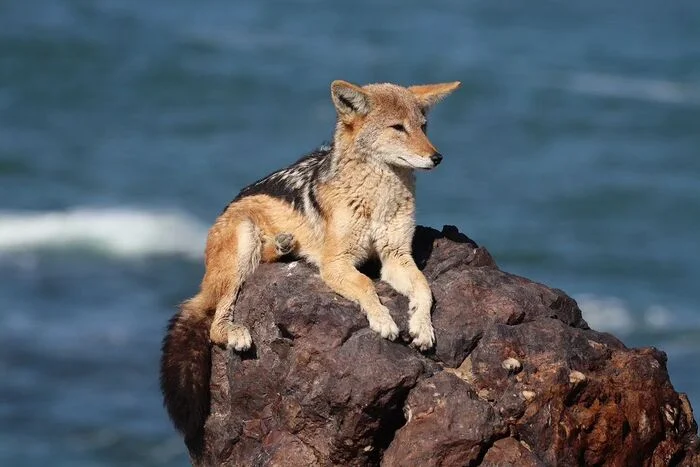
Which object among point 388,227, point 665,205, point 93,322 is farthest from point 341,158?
point 665,205

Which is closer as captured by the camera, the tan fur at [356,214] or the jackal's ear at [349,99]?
the tan fur at [356,214]

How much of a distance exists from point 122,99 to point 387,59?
30.7ft

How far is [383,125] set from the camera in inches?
455

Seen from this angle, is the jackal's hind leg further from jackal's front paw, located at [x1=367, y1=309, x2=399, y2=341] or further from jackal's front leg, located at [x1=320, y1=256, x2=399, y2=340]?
jackal's front paw, located at [x1=367, y1=309, x2=399, y2=341]

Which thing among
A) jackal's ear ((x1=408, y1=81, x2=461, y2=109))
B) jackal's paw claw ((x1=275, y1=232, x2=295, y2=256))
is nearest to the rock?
jackal's paw claw ((x1=275, y1=232, x2=295, y2=256))

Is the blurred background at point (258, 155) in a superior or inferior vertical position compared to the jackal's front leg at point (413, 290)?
superior

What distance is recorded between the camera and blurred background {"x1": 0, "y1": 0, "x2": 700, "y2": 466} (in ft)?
72.4

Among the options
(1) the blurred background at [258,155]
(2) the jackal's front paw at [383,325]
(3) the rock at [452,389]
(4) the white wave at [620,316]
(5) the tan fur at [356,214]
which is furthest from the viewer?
(4) the white wave at [620,316]

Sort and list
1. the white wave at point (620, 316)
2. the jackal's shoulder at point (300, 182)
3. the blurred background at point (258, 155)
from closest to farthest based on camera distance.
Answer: the jackal's shoulder at point (300, 182) → the blurred background at point (258, 155) → the white wave at point (620, 316)

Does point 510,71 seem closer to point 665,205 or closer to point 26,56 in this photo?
point 665,205

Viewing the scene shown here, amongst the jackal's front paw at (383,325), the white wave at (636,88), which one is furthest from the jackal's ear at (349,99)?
the white wave at (636,88)

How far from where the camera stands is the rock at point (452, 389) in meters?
9.86

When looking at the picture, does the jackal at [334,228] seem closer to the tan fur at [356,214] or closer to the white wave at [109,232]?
the tan fur at [356,214]

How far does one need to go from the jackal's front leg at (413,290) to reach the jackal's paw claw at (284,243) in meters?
0.87
